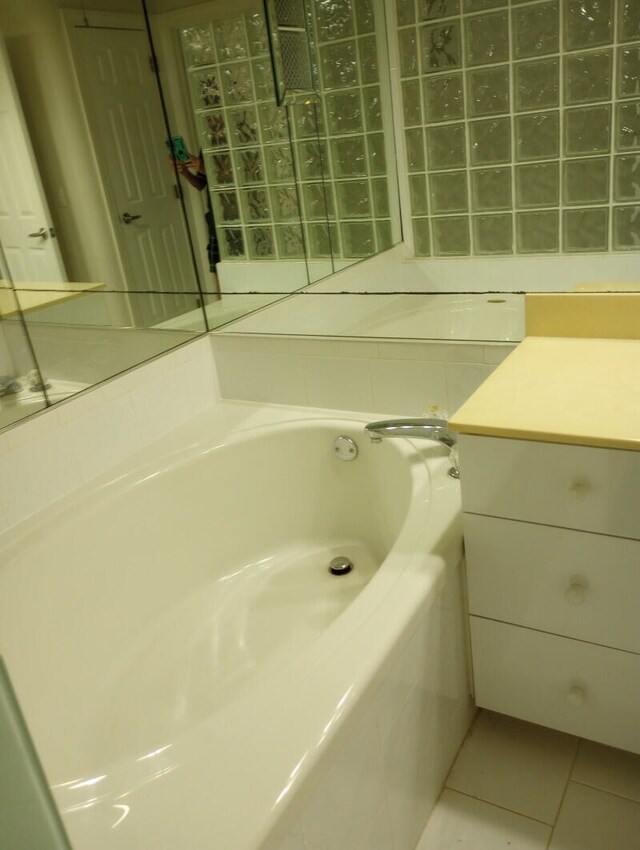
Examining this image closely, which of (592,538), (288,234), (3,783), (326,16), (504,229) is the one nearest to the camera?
(3,783)

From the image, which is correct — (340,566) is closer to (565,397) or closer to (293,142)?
(565,397)

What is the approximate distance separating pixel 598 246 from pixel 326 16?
43.2 inches

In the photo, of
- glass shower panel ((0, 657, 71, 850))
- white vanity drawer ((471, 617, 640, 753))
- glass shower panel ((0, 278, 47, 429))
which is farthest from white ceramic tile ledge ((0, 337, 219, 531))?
glass shower panel ((0, 657, 71, 850))

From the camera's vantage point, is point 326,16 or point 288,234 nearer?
point 326,16

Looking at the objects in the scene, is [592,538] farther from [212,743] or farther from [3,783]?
[3,783]

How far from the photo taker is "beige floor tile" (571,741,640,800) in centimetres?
117

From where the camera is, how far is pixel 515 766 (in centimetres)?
125

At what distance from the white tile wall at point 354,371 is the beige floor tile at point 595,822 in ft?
2.69

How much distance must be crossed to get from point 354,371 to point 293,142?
39.1 inches

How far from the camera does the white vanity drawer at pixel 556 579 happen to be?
3.30 feet

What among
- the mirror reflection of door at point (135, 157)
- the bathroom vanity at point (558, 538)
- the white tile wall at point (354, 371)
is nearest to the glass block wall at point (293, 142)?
the mirror reflection of door at point (135, 157)

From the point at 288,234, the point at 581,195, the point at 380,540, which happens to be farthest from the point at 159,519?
the point at 581,195

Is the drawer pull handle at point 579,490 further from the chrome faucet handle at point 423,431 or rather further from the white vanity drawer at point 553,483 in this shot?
the chrome faucet handle at point 423,431

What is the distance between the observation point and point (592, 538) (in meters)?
1.00
